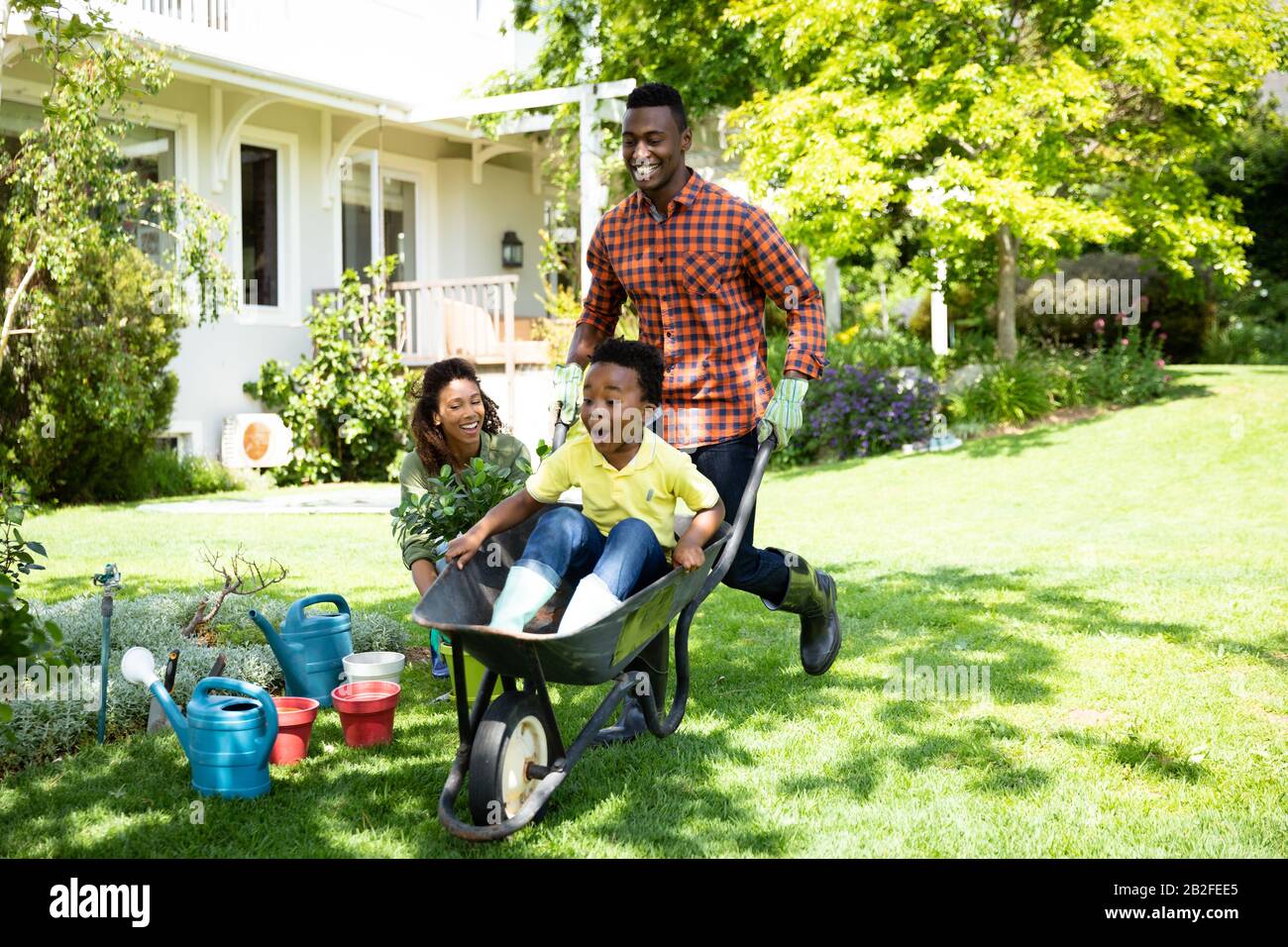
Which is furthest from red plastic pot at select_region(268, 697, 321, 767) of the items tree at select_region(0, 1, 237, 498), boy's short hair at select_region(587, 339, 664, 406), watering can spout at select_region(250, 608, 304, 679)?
tree at select_region(0, 1, 237, 498)

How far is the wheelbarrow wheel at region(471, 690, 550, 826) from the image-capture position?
279cm

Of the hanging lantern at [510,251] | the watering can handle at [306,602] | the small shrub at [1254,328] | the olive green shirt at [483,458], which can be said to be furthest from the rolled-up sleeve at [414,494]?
the small shrub at [1254,328]

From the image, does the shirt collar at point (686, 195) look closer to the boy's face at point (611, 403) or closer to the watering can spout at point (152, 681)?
the boy's face at point (611, 403)

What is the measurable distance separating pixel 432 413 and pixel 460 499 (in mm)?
610

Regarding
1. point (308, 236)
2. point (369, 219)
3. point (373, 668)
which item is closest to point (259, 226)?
point (308, 236)

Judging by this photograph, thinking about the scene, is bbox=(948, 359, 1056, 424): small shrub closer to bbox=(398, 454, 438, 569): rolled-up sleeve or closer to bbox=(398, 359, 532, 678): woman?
bbox=(398, 359, 532, 678): woman

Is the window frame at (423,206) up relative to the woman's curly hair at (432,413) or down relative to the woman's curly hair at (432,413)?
up

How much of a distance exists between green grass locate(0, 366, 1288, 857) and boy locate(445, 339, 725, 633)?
56cm

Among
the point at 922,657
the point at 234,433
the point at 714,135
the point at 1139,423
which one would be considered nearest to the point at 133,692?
the point at 922,657

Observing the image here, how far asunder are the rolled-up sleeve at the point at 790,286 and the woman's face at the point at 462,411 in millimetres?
1071

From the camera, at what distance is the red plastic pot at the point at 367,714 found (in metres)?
3.46

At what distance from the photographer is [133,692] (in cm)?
372
